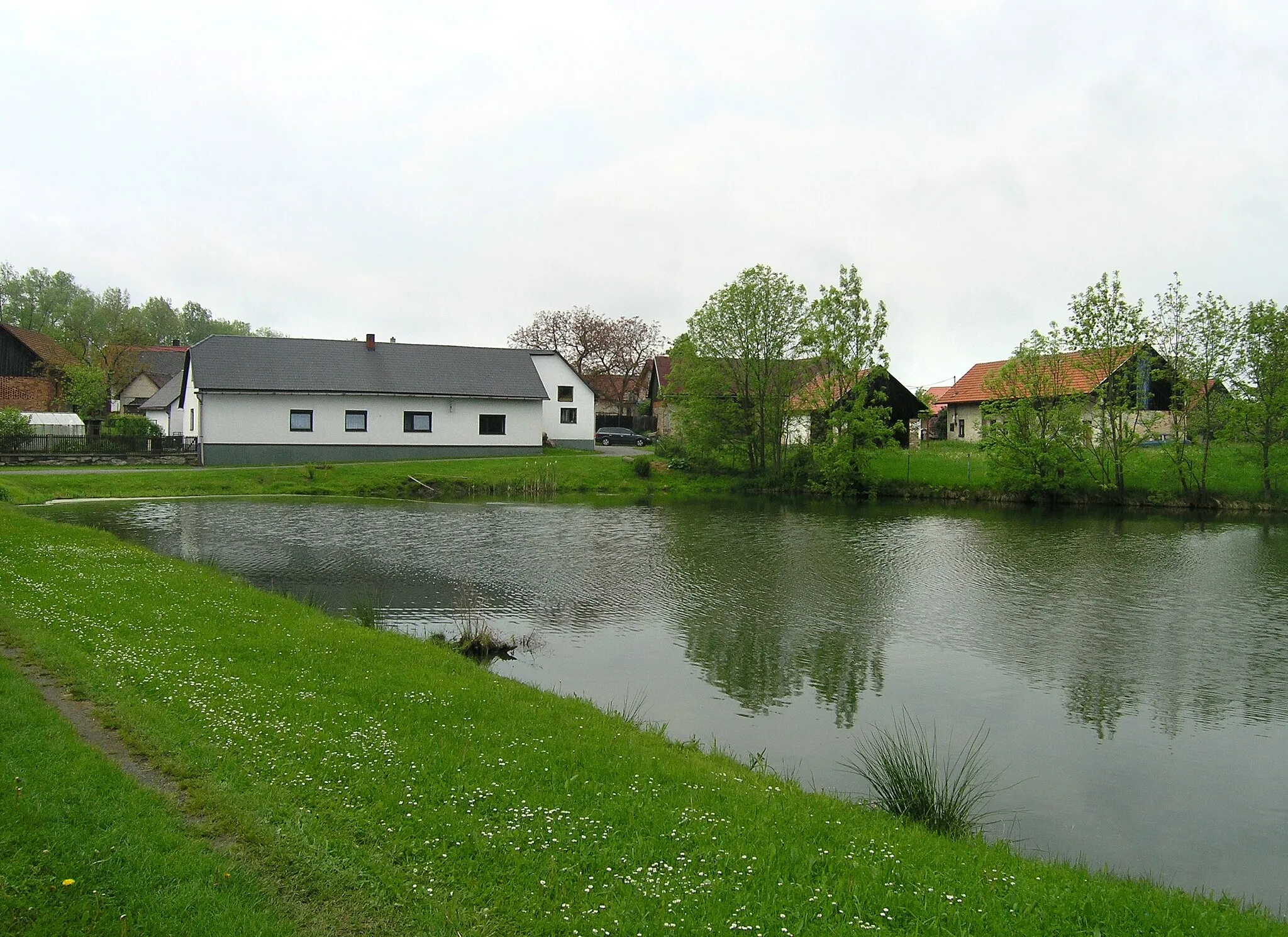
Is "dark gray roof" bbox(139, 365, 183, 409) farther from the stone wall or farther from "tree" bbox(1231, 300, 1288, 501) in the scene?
"tree" bbox(1231, 300, 1288, 501)

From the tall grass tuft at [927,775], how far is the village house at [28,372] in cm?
5832

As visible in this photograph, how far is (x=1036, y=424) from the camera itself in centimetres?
3869

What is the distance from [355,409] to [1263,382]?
38855 mm

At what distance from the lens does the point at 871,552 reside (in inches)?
914

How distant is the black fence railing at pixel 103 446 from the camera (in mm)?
38938

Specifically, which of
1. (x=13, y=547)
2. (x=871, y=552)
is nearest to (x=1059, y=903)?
(x=13, y=547)

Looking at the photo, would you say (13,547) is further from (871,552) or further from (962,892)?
(871,552)

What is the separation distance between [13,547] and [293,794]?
484 inches

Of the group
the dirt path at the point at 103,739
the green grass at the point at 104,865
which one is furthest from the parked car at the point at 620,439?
the green grass at the point at 104,865

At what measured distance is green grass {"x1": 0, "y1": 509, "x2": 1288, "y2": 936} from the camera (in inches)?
188

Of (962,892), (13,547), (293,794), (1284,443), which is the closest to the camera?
(962,892)

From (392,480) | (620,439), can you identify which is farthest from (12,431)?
(620,439)

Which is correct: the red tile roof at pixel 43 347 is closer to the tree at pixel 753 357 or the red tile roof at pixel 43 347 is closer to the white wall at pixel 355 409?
the white wall at pixel 355 409

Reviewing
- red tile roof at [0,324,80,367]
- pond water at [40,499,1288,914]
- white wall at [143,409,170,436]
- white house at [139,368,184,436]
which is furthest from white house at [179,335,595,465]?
red tile roof at [0,324,80,367]
